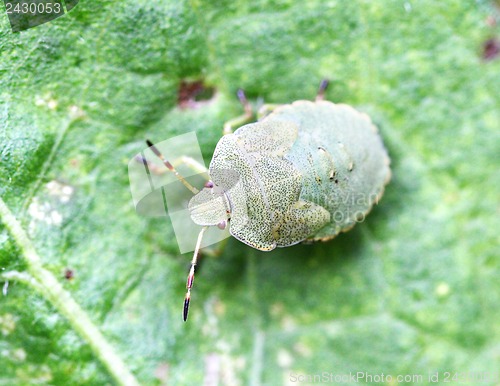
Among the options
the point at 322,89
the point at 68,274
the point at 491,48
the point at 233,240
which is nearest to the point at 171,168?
the point at 233,240

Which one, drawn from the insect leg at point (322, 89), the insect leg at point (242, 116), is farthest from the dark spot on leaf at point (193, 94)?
the insect leg at point (322, 89)

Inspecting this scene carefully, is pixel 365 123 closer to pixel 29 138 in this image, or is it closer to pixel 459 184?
pixel 459 184

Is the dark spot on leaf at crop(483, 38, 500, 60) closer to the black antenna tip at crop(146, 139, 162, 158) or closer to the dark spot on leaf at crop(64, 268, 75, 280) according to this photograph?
the black antenna tip at crop(146, 139, 162, 158)

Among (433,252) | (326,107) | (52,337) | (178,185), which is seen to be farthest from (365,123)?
(52,337)

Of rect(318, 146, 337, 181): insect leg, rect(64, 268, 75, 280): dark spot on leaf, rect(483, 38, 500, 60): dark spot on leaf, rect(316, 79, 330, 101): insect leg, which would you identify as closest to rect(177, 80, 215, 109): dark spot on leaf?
rect(316, 79, 330, 101): insect leg

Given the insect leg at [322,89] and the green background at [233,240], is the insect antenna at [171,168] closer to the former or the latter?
the green background at [233,240]

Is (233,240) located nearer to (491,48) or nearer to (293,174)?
(293,174)
